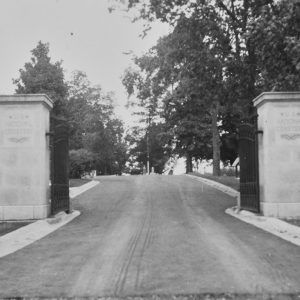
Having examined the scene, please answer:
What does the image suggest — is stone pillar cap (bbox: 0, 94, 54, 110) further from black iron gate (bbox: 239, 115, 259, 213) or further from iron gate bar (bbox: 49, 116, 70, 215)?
black iron gate (bbox: 239, 115, 259, 213)

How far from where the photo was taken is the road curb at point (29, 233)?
9.86 meters

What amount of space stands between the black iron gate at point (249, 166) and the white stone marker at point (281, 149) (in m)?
0.56

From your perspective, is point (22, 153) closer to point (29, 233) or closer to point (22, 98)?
point (22, 98)

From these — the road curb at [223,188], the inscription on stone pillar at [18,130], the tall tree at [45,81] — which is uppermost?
the tall tree at [45,81]

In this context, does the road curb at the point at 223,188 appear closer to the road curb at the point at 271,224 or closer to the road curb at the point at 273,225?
the road curb at the point at 271,224

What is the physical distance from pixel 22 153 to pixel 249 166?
6552mm

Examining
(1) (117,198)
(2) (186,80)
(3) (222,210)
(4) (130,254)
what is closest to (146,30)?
(2) (186,80)

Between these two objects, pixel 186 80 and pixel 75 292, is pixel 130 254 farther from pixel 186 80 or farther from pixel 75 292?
pixel 186 80

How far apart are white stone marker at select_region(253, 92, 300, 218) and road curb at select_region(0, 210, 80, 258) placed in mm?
5622

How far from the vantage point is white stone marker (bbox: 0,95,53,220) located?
1388 centimetres

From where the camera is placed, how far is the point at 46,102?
14.2 metres

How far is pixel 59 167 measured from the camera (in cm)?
1524

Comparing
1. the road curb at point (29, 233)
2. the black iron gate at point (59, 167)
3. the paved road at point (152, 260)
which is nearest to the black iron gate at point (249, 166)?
the paved road at point (152, 260)

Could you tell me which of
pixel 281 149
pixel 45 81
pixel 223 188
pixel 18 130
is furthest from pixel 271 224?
pixel 45 81
